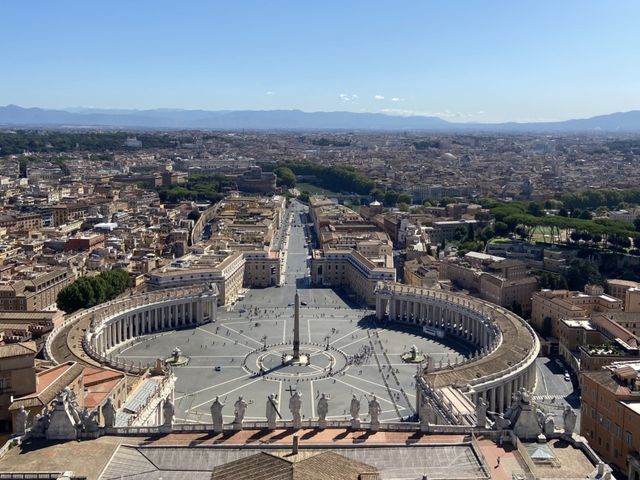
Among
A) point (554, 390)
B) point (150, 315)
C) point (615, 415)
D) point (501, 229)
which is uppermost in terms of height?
point (501, 229)

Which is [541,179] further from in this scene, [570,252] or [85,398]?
[85,398]

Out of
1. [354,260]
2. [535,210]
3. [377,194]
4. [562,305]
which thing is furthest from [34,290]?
[377,194]

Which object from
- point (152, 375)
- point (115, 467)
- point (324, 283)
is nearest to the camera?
point (115, 467)

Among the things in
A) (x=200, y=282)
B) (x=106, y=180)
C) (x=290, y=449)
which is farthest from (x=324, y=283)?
(x=106, y=180)

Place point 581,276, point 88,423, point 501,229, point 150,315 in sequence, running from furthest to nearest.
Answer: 1. point 501,229
2. point 581,276
3. point 150,315
4. point 88,423

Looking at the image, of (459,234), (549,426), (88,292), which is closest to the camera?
(549,426)

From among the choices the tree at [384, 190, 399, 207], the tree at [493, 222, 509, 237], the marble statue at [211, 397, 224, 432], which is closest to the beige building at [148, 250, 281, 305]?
the tree at [493, 222, 509, 237]

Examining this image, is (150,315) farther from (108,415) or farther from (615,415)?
(615,415)
